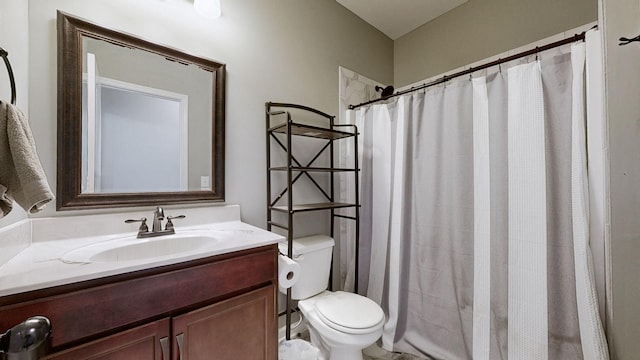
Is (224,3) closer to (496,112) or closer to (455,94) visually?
(455,94)

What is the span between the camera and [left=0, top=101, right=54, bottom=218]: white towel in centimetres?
63

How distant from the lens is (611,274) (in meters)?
1.08

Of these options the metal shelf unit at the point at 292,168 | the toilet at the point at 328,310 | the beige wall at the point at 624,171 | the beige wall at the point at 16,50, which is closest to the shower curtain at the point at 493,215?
the beige wall at the point at 624,171

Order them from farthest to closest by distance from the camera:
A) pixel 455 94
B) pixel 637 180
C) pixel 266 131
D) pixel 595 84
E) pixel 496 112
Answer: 1. pixel 266 131
2. pixel 455 94
3. pixel 496 112
4. pixel 595 84
5. pixel 637 180

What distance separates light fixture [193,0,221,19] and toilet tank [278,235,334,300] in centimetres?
136

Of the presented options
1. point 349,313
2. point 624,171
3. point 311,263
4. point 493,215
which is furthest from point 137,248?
point 624,171

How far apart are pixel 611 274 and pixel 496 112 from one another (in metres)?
0.88

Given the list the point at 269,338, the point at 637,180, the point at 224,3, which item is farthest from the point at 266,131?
the point at 637,180

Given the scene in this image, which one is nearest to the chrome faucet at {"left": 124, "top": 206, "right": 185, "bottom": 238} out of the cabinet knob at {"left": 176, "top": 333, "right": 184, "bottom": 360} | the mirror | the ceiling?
the mirror

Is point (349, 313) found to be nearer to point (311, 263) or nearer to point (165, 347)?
point (311, 263)

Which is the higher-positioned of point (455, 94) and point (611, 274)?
point (455, 94)

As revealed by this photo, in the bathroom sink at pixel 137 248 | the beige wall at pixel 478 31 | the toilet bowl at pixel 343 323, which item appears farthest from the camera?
the beige wall at pixel 478 31

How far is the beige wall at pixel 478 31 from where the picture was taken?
65.1 inches

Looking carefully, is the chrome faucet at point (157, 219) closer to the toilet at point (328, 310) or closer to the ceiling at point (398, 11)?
the toilet at point (328, 310)
